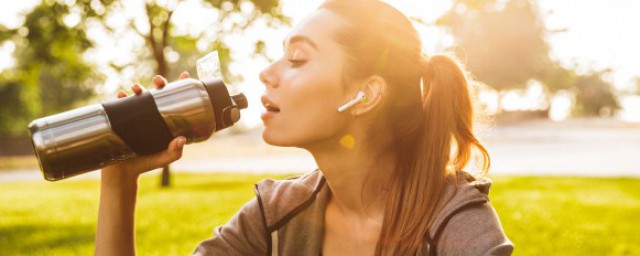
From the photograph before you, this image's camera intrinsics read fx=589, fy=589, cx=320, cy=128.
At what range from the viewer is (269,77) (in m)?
2.04

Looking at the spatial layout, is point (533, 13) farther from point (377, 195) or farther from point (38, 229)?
point (377, 195)

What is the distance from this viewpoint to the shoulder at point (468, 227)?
1705 millimetres

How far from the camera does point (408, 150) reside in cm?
219

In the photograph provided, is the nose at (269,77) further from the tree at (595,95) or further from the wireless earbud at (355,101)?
the tree at (595,95)

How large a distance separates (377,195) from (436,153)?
1.02 ft

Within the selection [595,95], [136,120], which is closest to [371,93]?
[136,120]

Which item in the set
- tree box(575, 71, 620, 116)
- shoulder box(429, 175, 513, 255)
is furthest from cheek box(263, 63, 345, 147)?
tree box(575, 71, 620, 116)

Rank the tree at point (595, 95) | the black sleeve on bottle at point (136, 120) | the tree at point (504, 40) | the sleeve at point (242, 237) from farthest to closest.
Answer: the tree at point (595, 95) → the tree at point (504, 40) → the sleeve at point (242, 237) → the black sleeve on bottle at point (136, 120)

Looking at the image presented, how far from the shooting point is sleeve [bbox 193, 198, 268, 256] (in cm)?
217

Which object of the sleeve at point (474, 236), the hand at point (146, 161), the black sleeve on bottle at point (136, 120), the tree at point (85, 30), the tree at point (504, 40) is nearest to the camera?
the sleeve at point (474, 236)

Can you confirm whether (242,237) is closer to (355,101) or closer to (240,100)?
(240,100)

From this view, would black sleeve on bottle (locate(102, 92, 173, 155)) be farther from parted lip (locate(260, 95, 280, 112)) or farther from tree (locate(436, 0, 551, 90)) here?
tree (locate(436, 0, 551, 90))

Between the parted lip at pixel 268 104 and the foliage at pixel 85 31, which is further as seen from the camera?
the foliage at pixel 85 31

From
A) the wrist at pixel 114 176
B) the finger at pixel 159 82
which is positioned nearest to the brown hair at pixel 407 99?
the finger at pixel 159 82
